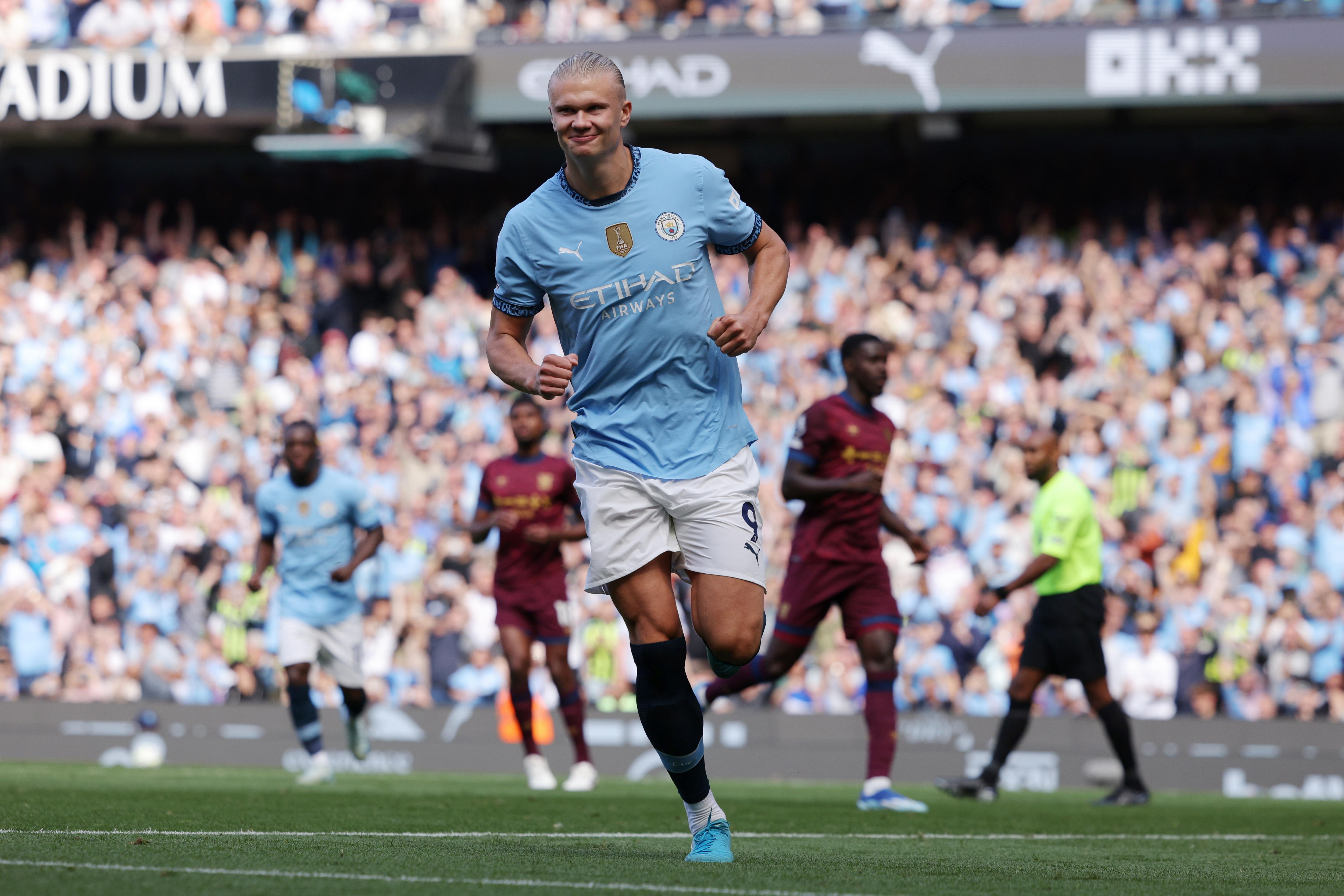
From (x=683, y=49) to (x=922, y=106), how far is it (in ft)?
8.70

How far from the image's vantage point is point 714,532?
5797 millimetres

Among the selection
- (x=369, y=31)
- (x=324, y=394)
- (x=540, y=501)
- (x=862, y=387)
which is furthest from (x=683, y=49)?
(x=862, y=387)

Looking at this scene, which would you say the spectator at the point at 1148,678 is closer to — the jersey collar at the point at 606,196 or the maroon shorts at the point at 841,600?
the maroon shorts at the point at 841,600

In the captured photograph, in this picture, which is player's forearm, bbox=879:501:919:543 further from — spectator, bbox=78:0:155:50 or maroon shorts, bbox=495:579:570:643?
spectator, bbox=78:0:155:50

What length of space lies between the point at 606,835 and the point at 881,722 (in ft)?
10.5

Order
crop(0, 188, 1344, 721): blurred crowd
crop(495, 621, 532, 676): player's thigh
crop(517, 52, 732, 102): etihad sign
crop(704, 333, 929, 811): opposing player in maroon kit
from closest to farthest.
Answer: crop(704, 333, 929, 811): opposing player in maroon kit
crop(495, 621, 532, 676): player's thigh
crop(0, 188, 1344, 721): blurred crowd
crop(517, 52, 732, 102): etihad sign

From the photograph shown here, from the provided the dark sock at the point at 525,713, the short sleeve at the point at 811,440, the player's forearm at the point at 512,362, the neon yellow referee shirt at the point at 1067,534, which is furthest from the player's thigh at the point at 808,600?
the player's forearm at the point at 512,362

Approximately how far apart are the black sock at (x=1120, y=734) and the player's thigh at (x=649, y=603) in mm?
6047

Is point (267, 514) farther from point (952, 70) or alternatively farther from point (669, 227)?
point (952, 70)

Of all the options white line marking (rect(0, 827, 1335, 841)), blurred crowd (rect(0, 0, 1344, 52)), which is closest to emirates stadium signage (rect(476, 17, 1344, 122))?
blurred crowd (rect(0, 0, 1344, 52))

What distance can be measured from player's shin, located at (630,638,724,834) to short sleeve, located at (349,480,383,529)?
660cm

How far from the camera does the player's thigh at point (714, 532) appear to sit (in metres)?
5.79

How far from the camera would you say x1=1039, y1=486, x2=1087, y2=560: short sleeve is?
10.9 m

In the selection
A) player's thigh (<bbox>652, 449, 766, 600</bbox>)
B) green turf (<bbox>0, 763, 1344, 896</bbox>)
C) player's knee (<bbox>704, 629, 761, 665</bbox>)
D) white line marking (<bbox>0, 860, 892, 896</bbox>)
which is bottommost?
green turf (<bbox>0, 763, 1344, 896</bbox>)
